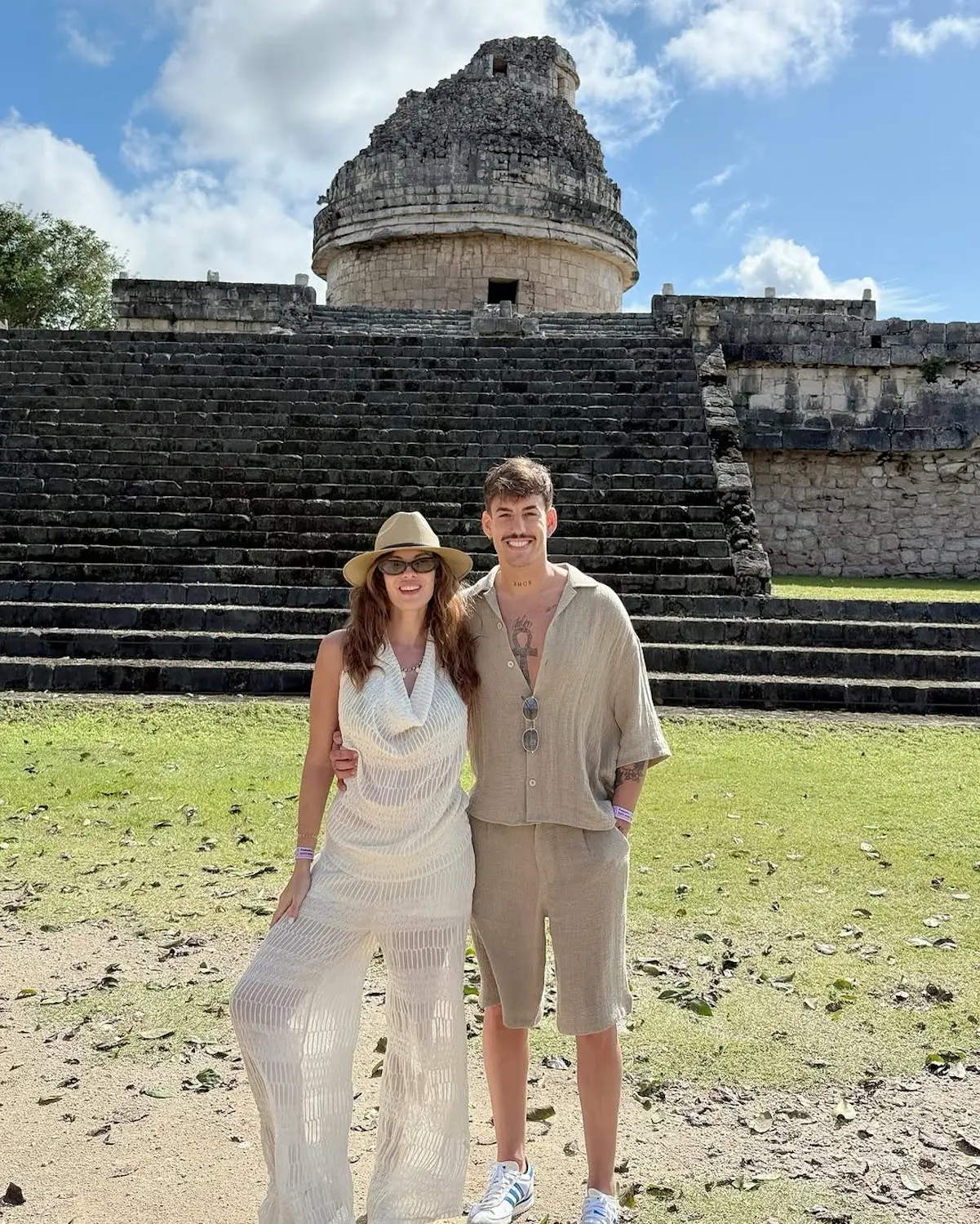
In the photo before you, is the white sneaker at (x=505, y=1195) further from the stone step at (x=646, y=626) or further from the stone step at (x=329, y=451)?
the stone step at (x=329, y=451)

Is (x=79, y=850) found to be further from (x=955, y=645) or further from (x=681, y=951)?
(x=955, y=645)

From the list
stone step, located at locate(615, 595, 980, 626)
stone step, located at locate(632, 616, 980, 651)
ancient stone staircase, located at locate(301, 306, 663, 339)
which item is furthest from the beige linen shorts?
ancient stone staircase, located at locate(301, 306, 663, 339)

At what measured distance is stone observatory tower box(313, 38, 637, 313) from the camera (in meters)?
21.4

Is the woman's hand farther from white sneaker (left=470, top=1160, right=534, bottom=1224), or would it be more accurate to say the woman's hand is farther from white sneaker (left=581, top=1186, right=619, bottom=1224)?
white sneaker (left=581, top=1186, right=619, bottom=1224)

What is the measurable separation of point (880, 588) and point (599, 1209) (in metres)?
11.7

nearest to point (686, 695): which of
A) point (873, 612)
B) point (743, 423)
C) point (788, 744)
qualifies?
point (788, 744)

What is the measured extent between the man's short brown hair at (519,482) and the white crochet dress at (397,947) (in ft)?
1.60

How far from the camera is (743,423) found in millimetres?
15711

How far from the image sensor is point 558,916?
2.61m

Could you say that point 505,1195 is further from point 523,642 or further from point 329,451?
point 329,451

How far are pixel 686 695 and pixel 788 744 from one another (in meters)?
1.32

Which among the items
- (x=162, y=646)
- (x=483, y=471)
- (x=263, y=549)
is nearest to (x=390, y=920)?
(x=162, y=646)

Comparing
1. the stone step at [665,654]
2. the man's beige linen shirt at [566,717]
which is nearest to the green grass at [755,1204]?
the man's beige linen shirt at [566,717]

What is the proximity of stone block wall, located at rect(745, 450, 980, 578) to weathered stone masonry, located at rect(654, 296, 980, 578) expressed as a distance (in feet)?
0.04
